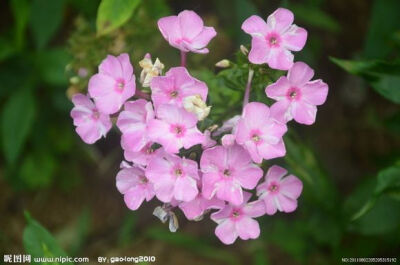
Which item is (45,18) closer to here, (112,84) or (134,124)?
(112,84)

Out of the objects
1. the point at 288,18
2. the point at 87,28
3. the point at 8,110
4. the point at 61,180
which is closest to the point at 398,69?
the point at 288,18

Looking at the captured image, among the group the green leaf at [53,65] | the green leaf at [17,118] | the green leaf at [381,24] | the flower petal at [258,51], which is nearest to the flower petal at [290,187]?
the flower petal at [258,51]

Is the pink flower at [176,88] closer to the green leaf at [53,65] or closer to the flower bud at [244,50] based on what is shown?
the flower bud at [244,50]

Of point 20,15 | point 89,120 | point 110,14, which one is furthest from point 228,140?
point 20,15

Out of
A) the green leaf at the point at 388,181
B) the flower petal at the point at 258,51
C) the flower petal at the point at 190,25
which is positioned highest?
the flower petal at the point at 190,25

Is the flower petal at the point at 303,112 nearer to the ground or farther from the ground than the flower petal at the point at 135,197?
farther from the ground
